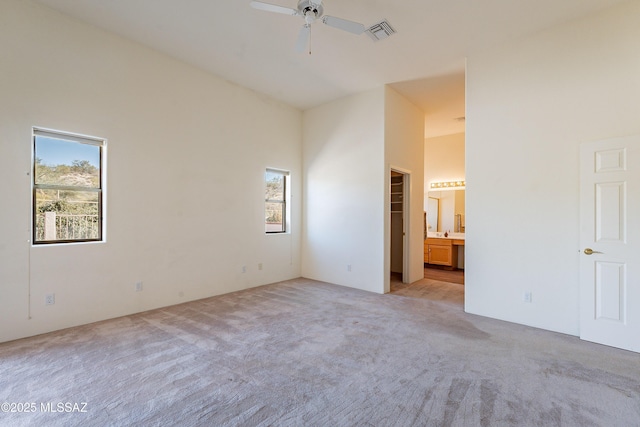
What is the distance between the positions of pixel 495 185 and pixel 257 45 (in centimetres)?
357

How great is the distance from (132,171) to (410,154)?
182 inches

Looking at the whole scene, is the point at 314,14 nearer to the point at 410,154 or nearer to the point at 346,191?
the point at 346,191

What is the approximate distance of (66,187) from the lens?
10.9ft

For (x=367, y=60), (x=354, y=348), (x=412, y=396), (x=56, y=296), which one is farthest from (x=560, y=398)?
(x=56, y=296)

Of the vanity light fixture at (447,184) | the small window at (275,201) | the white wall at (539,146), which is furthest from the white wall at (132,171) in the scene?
the vanity light fixture at (447,184)

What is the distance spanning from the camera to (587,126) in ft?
10.3

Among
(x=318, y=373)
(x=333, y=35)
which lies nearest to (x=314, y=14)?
(x=333, y=35)

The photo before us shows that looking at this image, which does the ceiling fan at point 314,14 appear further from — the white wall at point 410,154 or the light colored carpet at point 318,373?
the light colored carpet at point 318,373

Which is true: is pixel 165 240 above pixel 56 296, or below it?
above

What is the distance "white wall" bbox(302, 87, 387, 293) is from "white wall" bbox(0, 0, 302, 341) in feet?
2.82

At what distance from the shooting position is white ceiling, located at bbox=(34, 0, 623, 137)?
304cm

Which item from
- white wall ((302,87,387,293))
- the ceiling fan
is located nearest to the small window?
white wall ((302,87,387,293))

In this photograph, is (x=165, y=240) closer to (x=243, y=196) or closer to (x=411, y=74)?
(x=243, y=196)

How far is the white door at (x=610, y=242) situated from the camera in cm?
282
